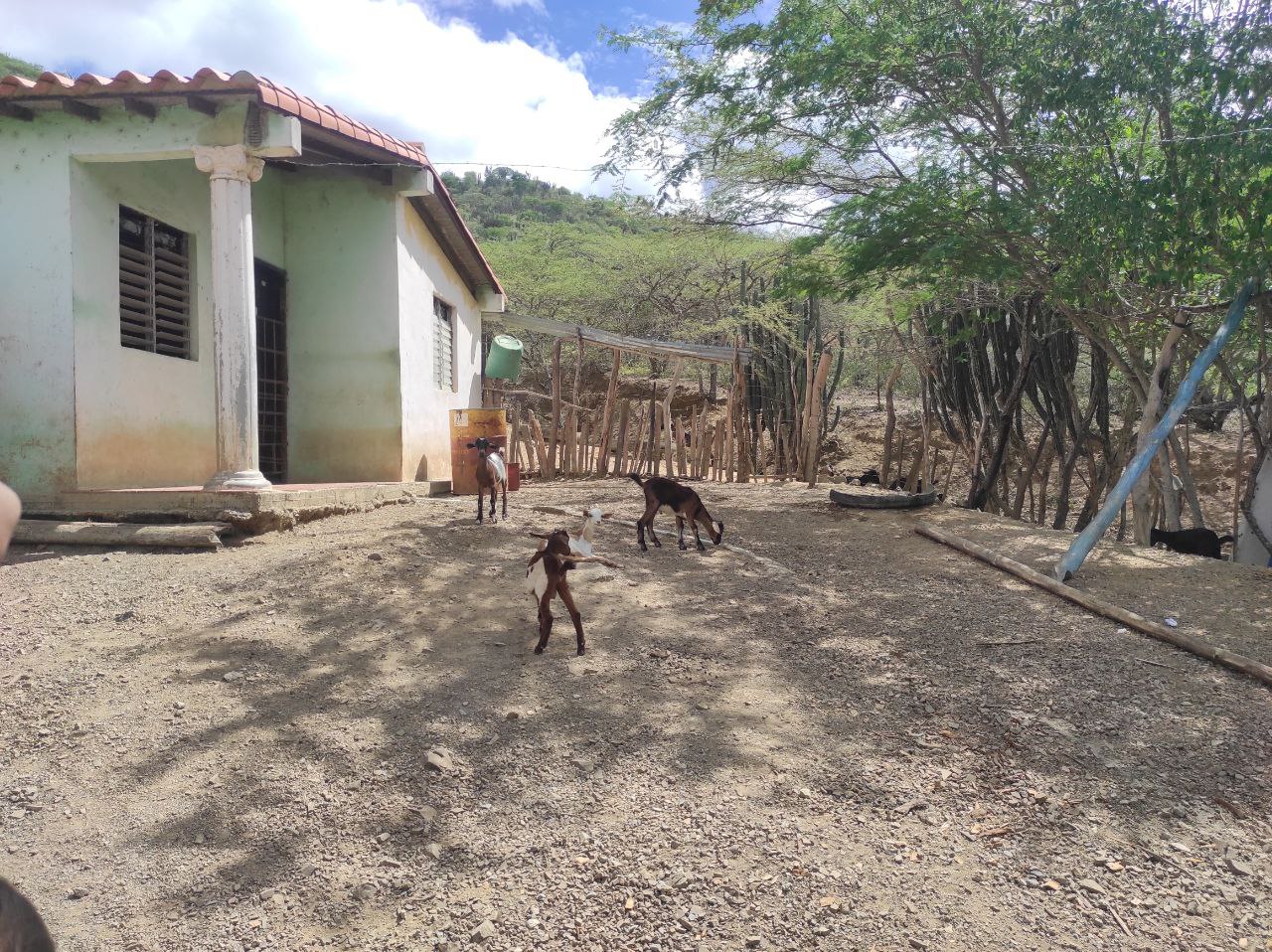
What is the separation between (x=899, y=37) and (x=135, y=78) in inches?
220

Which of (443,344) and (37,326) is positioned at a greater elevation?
(443,344)

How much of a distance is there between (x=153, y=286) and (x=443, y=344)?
12.1 ft

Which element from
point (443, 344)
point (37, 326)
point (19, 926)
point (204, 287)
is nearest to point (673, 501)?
point (19, 926)

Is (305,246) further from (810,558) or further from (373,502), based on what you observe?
(810,558)

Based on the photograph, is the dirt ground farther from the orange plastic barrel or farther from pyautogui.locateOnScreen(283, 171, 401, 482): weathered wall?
the orange plastic barrel

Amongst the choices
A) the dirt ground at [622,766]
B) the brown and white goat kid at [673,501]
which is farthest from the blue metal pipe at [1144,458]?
the brown and white goat kid at [673,501]

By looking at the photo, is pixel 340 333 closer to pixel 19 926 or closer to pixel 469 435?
pixel 469 435

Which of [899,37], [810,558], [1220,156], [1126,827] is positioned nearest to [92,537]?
[810,558]

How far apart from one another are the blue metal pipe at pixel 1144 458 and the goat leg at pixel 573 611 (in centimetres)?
317

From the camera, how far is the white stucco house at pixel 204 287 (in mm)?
5543

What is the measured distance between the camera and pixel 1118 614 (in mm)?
4051

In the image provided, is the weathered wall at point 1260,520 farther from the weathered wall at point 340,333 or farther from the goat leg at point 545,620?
the weathered wall at point 340,333

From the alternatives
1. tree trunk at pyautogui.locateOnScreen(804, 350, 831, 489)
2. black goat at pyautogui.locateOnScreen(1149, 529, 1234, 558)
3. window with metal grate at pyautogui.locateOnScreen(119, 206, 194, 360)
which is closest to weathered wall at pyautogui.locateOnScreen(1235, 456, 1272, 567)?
black goat at pyautogui.locateOnScreen(1149, 529, 1234, 558)

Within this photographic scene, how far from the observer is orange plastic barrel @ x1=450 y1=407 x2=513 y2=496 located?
26.4 feet
